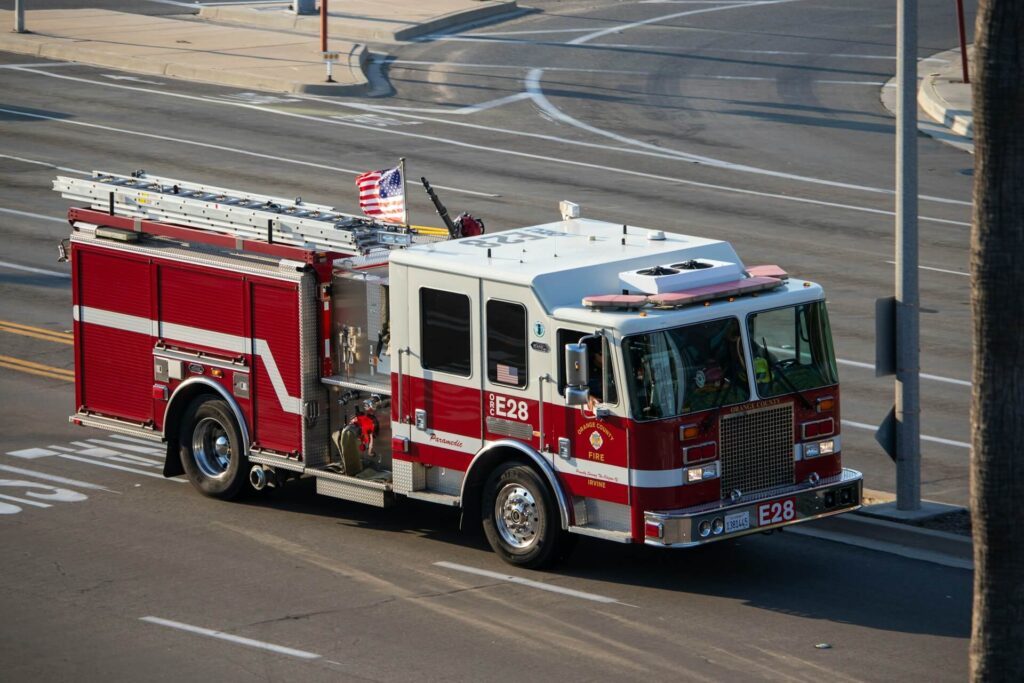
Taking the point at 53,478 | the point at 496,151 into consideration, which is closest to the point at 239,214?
the point at 53,478

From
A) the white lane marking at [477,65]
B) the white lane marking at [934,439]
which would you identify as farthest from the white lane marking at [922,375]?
the white lane marking at [477,65]

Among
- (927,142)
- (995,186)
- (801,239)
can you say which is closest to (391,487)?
(995,186)

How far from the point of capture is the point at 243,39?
46.6 metres

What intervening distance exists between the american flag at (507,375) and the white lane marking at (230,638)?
9.30 ft

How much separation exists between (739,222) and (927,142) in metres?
9.37

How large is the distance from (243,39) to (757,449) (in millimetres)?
35491

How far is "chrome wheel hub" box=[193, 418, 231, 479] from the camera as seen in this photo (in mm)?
15977

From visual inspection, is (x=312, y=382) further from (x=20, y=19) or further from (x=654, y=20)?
→ (x=654, y=20)

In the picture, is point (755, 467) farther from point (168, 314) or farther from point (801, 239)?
point (801, 239)

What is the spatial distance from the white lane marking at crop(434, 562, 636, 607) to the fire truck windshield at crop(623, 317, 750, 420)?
4.67 feet

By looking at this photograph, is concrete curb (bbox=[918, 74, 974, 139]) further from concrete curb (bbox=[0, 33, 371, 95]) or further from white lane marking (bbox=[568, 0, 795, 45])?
concrete curb (bbox=[0, 33, 371, 95])

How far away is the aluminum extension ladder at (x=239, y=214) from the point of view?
1534cm

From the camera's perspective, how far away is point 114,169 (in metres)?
31.4

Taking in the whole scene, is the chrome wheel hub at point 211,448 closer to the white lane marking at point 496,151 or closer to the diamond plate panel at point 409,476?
Result: the diamond plate panel at point 409,476
